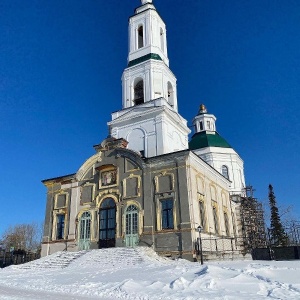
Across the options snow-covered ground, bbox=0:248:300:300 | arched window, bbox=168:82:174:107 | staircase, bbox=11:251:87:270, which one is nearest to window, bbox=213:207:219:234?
staircase, bbox=11:251:87:270

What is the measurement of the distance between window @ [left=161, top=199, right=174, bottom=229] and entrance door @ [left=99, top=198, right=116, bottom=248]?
453 centimetres

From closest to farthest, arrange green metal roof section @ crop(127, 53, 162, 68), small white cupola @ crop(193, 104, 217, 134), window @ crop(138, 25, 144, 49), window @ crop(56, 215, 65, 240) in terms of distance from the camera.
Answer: window @ crop(56, 215, 65, 240)
green metal roof section @ crop(127, 53, 162, 68)
window @ crop(138, 25, 144, 49)
small white cupola @ crop(193, 104, 217, 134)

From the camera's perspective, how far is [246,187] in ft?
145

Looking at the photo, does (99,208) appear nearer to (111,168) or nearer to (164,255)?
(111,168)

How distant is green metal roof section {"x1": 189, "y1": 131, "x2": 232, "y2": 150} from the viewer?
1778 inches

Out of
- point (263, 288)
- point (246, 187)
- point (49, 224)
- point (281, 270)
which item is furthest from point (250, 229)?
point (263, 288)

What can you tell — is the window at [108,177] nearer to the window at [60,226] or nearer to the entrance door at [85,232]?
the entrance door at [85,232]

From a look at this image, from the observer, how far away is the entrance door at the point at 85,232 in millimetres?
27084

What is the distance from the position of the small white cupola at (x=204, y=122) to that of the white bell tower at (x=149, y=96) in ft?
48.3

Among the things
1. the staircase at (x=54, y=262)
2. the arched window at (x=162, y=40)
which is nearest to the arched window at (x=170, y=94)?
the arched window at (x=162, y=40)

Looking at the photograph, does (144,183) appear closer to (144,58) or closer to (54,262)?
(54,262)

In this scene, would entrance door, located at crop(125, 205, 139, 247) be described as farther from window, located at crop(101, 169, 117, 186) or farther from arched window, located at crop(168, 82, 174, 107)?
arched window, located at crop(168, 82, 174, 107)

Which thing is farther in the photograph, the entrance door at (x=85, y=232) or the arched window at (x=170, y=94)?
the arched window at (x=170, y=94)

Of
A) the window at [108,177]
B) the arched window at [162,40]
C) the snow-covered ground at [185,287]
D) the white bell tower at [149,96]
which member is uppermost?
the arched window at [162,40]
